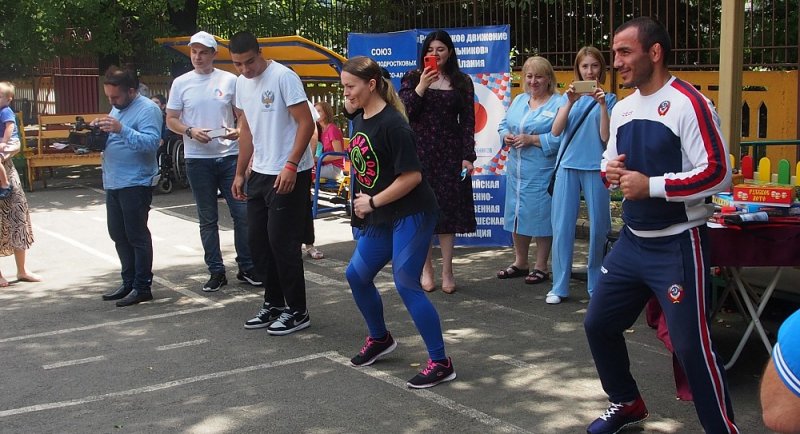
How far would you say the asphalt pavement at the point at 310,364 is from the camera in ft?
16.8

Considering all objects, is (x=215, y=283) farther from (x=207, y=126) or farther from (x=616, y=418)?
(x=616, y=418)

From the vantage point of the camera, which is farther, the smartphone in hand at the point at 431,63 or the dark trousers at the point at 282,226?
the smartphone in hand at the point at 431,63

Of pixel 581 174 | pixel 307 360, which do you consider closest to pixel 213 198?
pixel 307 360

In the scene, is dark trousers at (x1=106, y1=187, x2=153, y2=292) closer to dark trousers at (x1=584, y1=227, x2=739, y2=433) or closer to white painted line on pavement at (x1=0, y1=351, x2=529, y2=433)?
white painted line on pavement at (x1=0, y1=351, x2=529, y2=433)

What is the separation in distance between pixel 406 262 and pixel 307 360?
1123 millimetres

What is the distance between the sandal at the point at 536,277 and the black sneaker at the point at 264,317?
215 cm

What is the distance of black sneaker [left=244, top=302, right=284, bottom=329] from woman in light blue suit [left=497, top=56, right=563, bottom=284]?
2.18m

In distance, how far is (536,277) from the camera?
323 inches

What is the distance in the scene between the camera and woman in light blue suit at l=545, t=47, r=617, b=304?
23.7 feet

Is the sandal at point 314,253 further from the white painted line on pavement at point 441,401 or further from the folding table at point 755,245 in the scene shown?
the folding table at point 755,245

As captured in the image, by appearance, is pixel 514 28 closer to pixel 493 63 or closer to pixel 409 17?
pixel 409 17

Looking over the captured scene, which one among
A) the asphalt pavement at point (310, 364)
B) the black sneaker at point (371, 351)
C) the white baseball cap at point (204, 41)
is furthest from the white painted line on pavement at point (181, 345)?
the white baseball cap at point (204, 41)

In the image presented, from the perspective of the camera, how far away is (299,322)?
688cm

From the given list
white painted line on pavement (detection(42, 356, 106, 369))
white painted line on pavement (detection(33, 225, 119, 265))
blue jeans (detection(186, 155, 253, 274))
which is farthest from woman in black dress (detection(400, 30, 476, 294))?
white painted line on pavement (detection(33, 225, 119, 265))
